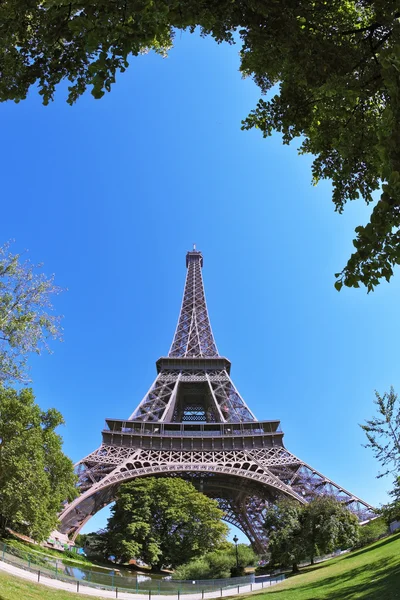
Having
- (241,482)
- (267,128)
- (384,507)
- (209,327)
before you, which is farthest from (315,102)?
(209,327)

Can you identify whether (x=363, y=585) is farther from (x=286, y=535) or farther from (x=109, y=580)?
(x=286, y=535)

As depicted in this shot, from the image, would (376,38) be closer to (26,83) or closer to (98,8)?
(98,8)

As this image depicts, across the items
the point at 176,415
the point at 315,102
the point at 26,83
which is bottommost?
the point at 26,83

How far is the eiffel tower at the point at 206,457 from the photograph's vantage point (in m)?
34.1

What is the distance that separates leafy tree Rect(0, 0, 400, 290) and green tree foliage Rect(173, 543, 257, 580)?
31.3 meters

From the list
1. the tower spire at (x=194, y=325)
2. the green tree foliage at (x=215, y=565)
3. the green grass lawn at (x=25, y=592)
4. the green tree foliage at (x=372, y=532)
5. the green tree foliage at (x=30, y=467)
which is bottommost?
the green tree foliage at (x=215, y=565)

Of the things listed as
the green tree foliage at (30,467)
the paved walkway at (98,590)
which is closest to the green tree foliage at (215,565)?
the paved walkway at (98,590)

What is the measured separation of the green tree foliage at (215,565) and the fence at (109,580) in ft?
20.7

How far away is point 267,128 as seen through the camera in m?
6.75

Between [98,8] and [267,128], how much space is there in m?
3.68

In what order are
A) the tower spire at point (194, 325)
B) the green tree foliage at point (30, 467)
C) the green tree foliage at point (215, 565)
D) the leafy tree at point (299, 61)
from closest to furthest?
the leafy tree at point (299, 61), the green tree foliage at point (30, 467), the green tree foliage at point (215, 565), the tower spire at point (194, 325)

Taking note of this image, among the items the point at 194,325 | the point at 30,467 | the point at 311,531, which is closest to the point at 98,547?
the point at 30,467

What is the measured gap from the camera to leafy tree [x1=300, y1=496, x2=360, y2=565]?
24.9 meters

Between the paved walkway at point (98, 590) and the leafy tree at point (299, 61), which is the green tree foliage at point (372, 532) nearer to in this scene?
the paved walkway at point (98, 590)
